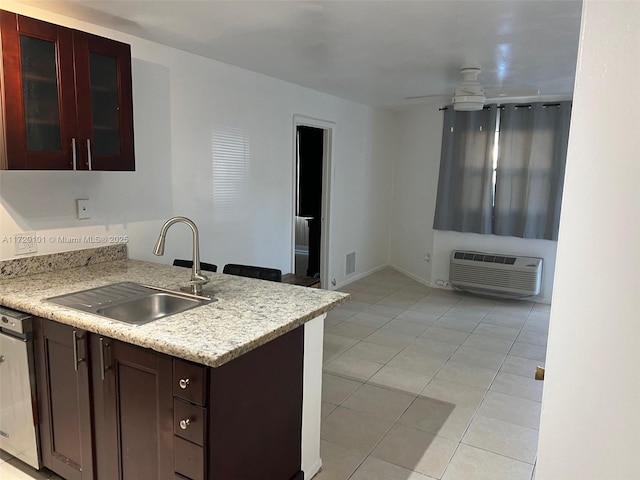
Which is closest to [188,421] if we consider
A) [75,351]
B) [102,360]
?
[102,360]

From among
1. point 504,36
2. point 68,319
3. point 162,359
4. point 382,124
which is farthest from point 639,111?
point 382,124

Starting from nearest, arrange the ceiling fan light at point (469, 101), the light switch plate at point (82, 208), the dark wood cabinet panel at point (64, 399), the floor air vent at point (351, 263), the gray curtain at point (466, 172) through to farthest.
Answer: the dark wood cabinet panel at point (64, 399) → the light switch plate at point (82, 208) → the ceiling fan light at point (469, 101) → the gray curtain at point (466, 172) → the floor air vent at point (351, 263)

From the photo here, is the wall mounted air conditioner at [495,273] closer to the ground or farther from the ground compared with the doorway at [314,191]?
closer to the ground

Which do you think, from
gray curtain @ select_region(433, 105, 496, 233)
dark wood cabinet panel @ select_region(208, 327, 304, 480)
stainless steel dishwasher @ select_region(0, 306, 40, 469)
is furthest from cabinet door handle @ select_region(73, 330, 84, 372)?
gray curtain @ select_region(433, 105, 496, 233)

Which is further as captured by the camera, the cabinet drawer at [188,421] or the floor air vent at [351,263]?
the floor air vent at [351,263]

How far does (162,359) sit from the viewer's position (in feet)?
5.41

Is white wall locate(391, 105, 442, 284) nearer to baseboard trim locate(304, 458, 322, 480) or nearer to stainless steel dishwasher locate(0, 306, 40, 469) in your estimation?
baseboard trim locate(304, 458, 322, 480)

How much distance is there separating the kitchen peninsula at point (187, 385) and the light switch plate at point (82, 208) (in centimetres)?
54

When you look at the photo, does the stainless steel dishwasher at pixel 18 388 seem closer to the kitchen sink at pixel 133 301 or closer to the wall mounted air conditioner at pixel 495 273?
the kitchen sink at pixel 133 301

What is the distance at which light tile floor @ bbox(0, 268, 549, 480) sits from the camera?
2.38 metres

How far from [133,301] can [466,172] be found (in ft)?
14.9

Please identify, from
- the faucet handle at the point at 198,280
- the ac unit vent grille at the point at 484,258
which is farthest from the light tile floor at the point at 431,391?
the faucet handle at the point at 198,280

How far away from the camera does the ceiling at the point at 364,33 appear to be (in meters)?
2.41

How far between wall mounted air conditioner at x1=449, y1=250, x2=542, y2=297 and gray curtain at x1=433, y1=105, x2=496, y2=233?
1.22 ft
